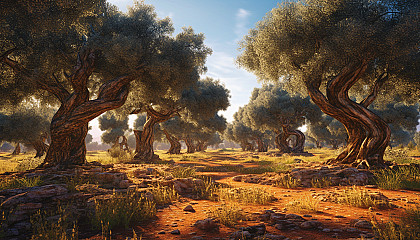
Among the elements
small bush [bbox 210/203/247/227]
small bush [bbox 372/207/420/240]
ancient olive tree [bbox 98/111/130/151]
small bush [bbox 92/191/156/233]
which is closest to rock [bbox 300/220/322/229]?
small bush [bbox 372/207/420/240]

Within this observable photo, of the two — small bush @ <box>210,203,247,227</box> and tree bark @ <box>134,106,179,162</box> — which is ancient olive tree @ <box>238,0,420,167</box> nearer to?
small bush @ <box>210,203,247,227</box>

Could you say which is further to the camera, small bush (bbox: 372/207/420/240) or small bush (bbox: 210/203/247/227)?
small bush (bbox: 210/203/247/227)

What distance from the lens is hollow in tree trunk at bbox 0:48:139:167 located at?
12461mm

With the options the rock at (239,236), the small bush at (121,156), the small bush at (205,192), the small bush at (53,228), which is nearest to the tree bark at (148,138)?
the small bush at (121,156)

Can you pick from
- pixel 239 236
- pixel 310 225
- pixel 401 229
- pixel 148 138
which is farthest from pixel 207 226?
pixel 148 138

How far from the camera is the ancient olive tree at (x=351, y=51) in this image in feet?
38.5

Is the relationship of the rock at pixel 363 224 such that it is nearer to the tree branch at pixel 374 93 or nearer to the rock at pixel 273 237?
the rock at pixel 273 237

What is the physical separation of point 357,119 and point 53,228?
15938mm

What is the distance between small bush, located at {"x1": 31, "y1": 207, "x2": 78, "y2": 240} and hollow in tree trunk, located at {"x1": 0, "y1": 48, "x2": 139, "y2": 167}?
8424 mm

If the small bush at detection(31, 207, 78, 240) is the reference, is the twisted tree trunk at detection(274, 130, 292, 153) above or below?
above

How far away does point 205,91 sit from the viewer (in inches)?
1064

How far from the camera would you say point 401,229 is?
12.5 feet

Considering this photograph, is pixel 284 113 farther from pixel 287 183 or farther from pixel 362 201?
pixel 362 201

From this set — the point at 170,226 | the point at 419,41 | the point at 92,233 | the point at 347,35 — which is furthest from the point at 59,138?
the point at 419,41
